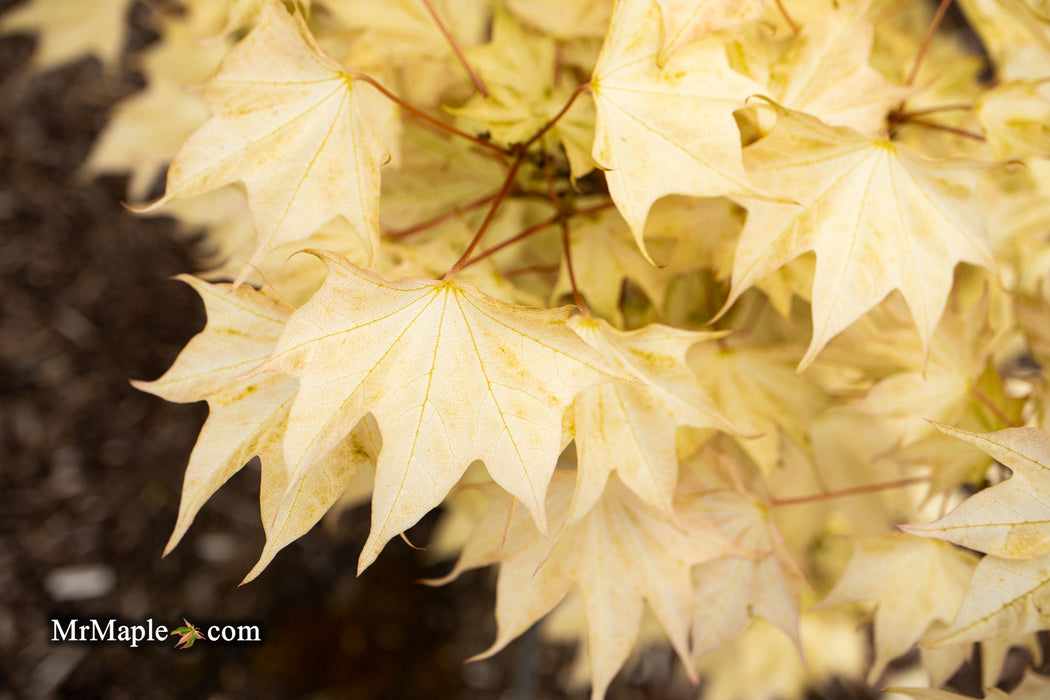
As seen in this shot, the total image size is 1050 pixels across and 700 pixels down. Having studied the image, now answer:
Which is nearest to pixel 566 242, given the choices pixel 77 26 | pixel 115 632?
pixel 77 26

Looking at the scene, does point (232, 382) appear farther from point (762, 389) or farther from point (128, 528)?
point (128, 528)

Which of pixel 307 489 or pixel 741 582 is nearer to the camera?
pixel 307 489

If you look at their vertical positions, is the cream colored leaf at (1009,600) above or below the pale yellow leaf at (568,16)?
below

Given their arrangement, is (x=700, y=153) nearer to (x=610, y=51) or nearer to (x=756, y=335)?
(x=610, y=51)

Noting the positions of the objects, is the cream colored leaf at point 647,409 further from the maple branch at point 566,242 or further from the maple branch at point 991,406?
the maple branch at point 991,406

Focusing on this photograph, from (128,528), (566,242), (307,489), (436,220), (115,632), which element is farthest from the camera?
(128,528)

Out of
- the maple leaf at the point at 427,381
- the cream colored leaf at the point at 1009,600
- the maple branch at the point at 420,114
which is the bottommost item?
the cream colored leaf at the point at 1009,600

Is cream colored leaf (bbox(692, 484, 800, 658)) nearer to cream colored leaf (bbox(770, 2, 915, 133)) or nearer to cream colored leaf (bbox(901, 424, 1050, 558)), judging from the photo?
cream colored leaf (bbox(901, 424, 1050, 558))

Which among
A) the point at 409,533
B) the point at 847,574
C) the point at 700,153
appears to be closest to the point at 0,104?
the point at 409,533

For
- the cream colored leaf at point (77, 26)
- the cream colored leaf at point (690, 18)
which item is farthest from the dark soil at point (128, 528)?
the cream colored leaf at point (690, 18)
